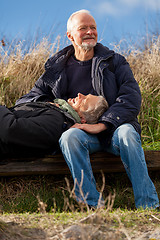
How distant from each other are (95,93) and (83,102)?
12.8 inches

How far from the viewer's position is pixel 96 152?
344 centimetres

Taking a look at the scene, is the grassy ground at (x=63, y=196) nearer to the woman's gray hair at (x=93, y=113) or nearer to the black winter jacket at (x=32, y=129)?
the black winter jacket at (x=32, y=129)

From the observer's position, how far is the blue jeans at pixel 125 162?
2928 millimetres

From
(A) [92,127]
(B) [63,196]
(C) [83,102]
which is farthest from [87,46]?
(B) [63,196]

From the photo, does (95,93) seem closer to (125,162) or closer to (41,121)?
(41,121)

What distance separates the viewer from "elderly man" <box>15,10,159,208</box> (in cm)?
296

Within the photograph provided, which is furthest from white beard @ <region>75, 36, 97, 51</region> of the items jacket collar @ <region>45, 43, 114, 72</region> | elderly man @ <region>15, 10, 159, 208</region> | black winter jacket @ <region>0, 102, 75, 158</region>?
black winter jacket @ <region>0, 102, 75, 158</region>

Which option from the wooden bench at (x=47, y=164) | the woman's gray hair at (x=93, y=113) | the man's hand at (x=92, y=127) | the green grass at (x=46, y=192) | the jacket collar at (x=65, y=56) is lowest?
the green grass at (x=46, y=192)

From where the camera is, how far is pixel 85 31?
377 cm

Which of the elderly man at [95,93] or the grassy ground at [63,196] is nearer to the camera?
the grassy ground at [63,196]

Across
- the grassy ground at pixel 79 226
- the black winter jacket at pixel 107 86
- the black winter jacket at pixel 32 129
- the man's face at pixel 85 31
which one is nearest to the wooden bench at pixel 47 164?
the black winter jacket at pixel 32 129

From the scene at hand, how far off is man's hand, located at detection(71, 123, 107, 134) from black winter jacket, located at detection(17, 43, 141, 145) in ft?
0.23

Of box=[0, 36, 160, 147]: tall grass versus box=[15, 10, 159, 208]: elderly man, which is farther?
box=[0, 36, 160, 147]: tall grass

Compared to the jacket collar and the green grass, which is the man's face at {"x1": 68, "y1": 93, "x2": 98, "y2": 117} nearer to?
the jacket collar
